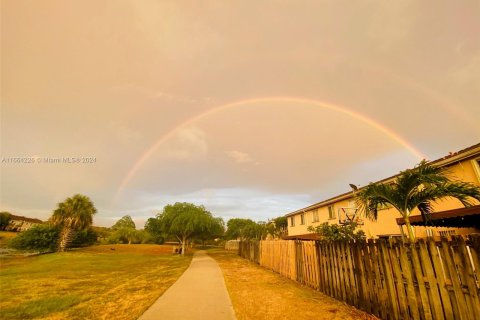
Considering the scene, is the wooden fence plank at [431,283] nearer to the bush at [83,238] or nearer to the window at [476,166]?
the window at [476,166]

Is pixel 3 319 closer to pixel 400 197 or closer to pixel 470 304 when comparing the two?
pixel 470 304

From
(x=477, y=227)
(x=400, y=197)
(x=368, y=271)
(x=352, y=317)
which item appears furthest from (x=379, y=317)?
(x=477, y=227)

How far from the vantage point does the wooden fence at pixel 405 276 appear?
162 inches

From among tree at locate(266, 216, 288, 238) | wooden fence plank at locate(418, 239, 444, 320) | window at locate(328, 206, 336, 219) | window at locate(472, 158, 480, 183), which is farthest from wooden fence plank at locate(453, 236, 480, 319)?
tree at locate(266, 216, 288, 238)

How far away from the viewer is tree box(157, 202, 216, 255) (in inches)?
1310

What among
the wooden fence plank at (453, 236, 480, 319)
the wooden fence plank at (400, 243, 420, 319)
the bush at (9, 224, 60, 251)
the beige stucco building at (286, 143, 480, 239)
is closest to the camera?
the wooden fence plank at (453, 236, 480, 319)

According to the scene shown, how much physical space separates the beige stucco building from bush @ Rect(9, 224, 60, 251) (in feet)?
126

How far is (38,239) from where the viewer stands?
36656mm

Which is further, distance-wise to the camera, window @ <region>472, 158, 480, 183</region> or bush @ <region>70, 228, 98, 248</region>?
bush @ <region>70, 228, 98, 248</region>

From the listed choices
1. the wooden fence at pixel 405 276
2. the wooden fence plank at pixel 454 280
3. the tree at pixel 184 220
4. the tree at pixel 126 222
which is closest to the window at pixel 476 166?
the wooden fence at pixel 405 276

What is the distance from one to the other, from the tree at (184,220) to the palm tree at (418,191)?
2860 cm

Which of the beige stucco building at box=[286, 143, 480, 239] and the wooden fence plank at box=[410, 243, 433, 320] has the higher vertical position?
the beige stucco building at box=[286, 143, 480, 239]

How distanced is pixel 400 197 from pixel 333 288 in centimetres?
373

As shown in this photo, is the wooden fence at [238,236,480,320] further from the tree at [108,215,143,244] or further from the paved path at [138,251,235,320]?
the tree at [108,215,143,244]
